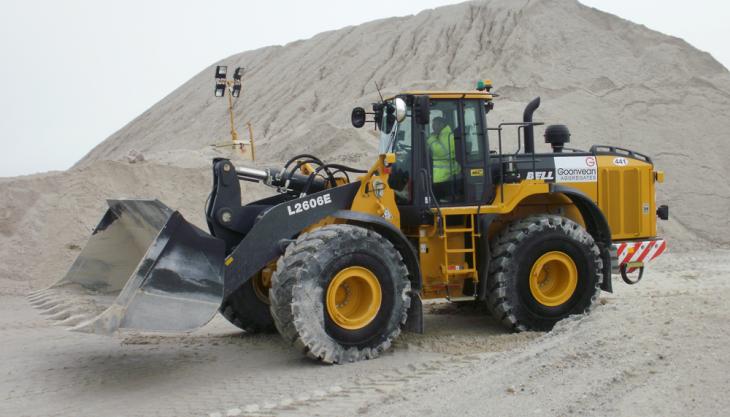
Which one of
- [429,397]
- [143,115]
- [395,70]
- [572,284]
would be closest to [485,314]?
[572,284]

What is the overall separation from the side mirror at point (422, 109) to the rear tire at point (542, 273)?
1558mm

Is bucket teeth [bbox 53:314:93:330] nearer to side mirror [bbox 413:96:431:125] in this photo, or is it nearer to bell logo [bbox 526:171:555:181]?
side mirror [bbox 413:96:431:125]

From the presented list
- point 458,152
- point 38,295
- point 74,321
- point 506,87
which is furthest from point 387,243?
point 506,87

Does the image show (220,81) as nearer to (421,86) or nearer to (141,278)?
(421,86)

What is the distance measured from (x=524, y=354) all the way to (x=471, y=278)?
1.74m

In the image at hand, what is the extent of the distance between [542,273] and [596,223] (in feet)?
3.06

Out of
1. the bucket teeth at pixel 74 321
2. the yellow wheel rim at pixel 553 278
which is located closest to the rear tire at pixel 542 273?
the yellow wheel rim at pixel 553 278

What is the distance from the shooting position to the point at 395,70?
1586 inches

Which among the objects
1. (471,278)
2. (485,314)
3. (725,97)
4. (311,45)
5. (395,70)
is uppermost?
(311,45)

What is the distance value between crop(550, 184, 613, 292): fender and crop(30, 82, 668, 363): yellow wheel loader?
0.02 m

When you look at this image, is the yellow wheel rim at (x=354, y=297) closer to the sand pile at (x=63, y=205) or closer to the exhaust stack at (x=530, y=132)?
the exhaust stack at (x=530, y=132)

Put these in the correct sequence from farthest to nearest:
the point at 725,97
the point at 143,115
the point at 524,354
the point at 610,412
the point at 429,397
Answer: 1. the point at 143,115
2. the point at 725,97
3. the point at 524,354
4. the point at 429,397
5. the point at 610,412

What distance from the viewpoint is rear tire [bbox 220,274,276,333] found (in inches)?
315

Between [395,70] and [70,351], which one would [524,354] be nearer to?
[70,351]
